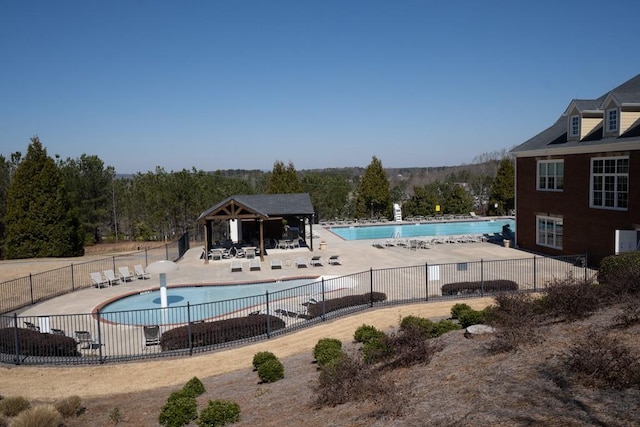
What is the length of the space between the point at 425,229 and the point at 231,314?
33.5 meters

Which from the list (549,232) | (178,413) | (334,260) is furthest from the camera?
(549,232)

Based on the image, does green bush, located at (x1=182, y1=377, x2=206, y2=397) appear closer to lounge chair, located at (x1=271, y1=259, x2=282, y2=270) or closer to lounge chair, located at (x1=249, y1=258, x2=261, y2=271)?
lounge chair, located at (x1=249, y1=258, x2=261, y2=271)

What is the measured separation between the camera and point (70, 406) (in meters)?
12.1

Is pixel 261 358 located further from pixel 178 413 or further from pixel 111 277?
pixel 111 277

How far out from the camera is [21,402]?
11883 millimetres

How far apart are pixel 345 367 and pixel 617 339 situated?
509 cm

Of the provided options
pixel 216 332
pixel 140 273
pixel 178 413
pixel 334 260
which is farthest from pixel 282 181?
pixel 178 413

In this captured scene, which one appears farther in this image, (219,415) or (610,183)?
(610,183)

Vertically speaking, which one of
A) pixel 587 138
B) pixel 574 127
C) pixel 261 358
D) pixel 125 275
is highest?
pixel 574 127

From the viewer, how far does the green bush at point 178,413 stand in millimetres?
10609

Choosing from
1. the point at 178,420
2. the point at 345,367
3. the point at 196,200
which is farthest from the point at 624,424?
the point at 196,200

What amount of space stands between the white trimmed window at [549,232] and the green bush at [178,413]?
23761mm

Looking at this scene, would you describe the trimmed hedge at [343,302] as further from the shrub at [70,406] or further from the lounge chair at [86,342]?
the shrub at [70,406]

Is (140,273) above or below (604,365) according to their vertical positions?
below
